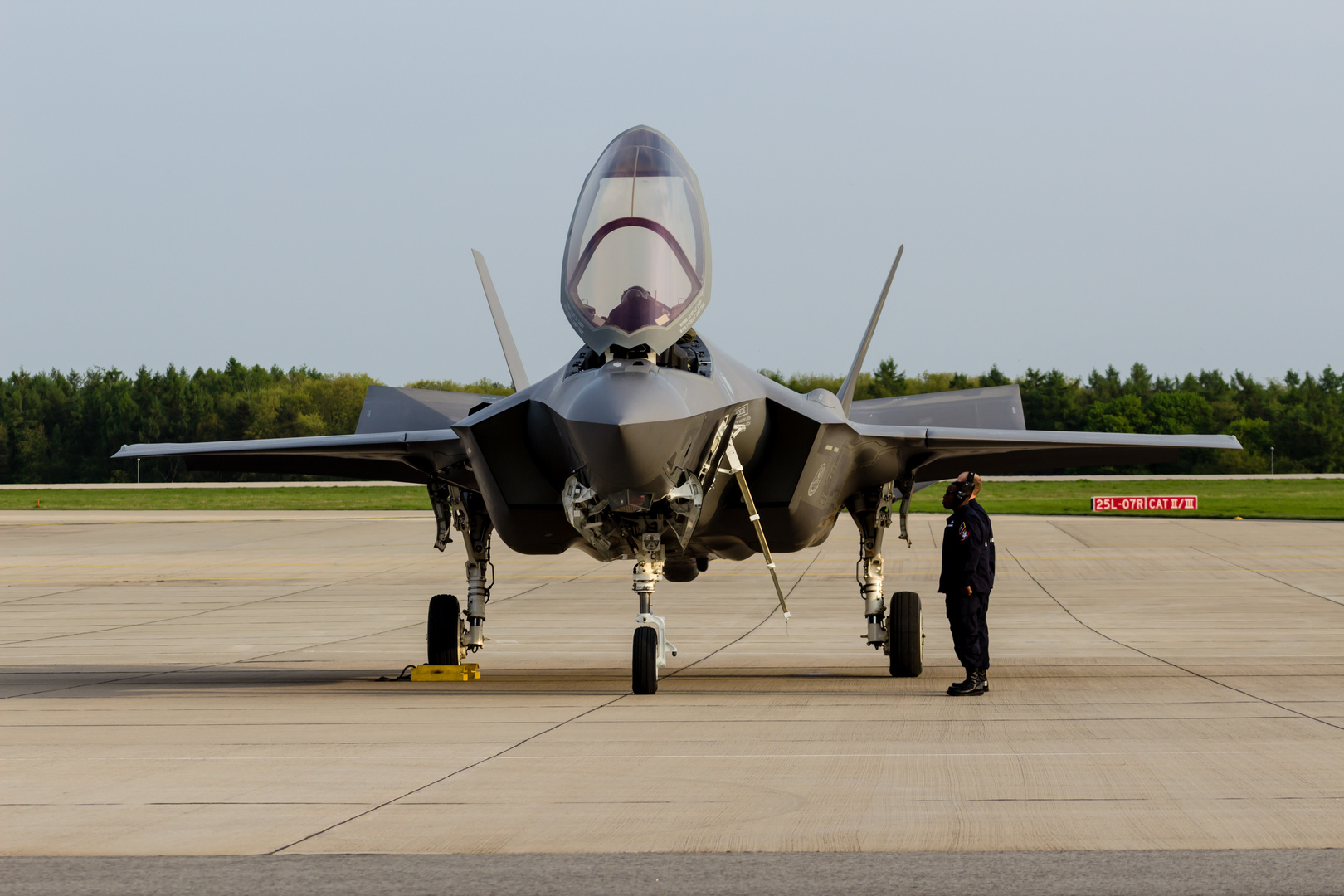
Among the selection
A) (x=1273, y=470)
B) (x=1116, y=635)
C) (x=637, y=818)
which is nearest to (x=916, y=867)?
(x=637, y=818)

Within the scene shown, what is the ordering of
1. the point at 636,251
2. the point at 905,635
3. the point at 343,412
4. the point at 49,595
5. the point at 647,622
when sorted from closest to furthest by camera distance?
the point at 636,251
the point at 647,622
the point at 905,635
the point at 49,595
the point at 343,412

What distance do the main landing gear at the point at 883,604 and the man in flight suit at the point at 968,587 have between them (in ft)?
3.93

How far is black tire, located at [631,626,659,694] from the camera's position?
33.9 feet

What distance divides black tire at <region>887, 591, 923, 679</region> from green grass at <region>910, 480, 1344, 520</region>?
3498 cm

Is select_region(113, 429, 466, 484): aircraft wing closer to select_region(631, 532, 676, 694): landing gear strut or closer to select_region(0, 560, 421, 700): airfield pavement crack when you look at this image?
select_region(0, 560, 421, 700): airfield pavement crack

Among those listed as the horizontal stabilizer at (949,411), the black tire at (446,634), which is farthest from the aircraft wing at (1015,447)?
the black tire at (446,634)

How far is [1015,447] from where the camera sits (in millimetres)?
12469

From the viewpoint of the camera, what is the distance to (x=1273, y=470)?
325 ft

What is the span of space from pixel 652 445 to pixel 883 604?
4094 millimetres

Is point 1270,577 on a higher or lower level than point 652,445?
lower

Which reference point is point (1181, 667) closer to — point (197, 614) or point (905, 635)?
→ point (905, 635)

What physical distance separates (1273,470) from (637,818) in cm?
10272

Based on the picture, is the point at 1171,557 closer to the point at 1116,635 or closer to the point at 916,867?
the point at 1116,635

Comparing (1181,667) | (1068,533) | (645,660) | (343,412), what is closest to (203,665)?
(645,660)
